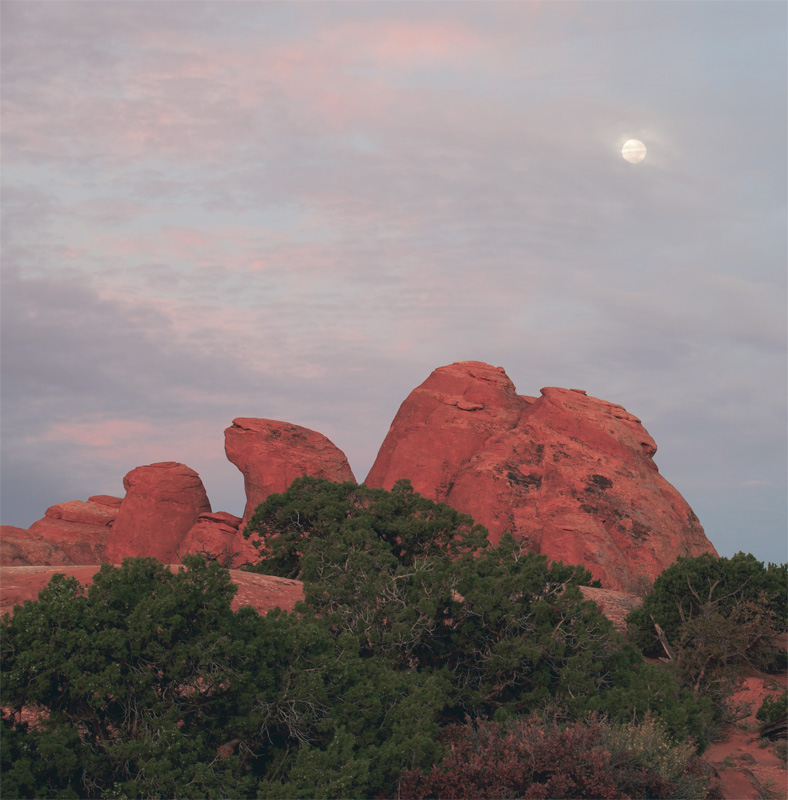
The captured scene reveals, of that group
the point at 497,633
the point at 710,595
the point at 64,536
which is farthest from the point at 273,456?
the point at 497,633

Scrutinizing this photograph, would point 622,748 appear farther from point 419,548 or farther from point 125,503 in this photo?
point 125,503

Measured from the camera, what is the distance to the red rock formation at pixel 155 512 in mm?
39844

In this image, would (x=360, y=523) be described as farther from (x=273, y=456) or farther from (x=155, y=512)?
(x=155, y=512)

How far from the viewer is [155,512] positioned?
40375 mm

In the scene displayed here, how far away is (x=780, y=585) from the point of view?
70.2 feet

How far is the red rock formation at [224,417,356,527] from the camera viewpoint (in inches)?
1559

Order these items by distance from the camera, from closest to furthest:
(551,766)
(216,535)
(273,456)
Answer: (551,766)
(216,535)
(273,456)

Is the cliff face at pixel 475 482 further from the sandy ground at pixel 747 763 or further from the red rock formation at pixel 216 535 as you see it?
the sandy ground at pixel 747 763

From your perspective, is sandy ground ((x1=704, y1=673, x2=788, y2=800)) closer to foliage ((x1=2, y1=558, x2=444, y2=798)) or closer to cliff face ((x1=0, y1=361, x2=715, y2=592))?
foliage ((x1=2, y1=558, x2=444, y2=798))

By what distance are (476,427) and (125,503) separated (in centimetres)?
2025

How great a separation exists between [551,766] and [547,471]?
28.8 meters

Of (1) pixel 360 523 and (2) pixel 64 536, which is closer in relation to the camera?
(1) pixel 360 523

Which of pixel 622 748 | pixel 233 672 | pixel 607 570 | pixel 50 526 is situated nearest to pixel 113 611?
pixel 233 672

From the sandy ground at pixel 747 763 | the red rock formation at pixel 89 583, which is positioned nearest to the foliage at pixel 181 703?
the red rock formation at pixel 89 583
